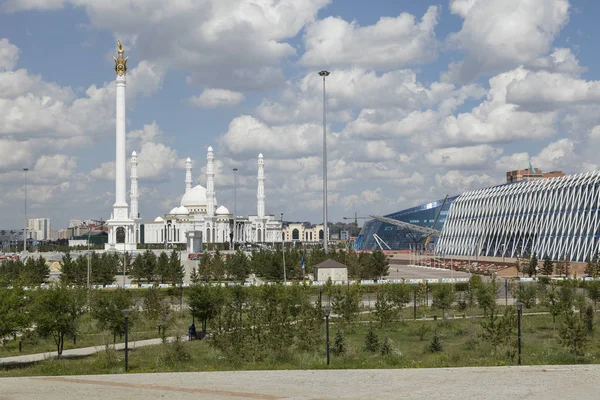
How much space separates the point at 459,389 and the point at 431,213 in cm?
12784

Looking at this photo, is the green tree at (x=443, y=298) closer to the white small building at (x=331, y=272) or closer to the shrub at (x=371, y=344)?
the shrub at (x=371, y=344)

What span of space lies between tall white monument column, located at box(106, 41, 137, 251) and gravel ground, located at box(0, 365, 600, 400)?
121580 mm

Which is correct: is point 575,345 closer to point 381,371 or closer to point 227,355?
point 381,371

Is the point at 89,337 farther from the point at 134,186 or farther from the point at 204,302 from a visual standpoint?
the point at 134,186

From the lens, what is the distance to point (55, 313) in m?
34.2

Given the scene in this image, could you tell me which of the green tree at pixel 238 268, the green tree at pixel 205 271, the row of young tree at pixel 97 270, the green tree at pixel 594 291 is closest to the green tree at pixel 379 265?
the green tree at pixel 238 268

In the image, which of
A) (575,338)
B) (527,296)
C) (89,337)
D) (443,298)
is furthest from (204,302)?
(527,296)

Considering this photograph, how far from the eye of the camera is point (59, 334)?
3550 cm

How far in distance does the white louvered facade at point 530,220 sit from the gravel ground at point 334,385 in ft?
207

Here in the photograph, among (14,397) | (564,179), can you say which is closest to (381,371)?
(14,397)

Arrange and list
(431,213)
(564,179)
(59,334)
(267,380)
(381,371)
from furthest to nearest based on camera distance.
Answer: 1. (431,213)
2. (564,179)
3. (59,334)
4. (381,371)
5. (267,380)

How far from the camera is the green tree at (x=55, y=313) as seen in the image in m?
33.8

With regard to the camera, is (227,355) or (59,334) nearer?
(227,355)

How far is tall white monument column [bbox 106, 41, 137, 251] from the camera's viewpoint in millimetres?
142625
